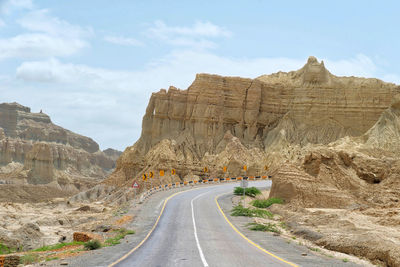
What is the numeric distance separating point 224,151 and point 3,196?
4256 centimetres

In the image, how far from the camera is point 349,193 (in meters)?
34.0

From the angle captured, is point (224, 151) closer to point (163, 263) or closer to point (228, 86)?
point (228, 86)

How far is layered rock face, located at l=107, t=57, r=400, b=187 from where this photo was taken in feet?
273

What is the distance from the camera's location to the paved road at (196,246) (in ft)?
52.3

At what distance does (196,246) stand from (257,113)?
Answer: 70164 millimetres

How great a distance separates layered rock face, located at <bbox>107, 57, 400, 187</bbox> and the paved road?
4760 cm

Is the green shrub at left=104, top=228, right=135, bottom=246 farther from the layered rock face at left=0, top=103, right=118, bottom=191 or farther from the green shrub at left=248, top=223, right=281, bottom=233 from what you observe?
the layered rock face at left=0, top=103, right=118, bottom=191

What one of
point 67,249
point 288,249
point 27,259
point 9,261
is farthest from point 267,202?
point 9,261

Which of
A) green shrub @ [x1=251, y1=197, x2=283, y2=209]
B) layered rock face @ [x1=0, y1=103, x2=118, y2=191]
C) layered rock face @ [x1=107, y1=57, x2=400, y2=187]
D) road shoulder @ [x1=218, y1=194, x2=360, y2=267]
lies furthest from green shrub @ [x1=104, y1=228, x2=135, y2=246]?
layered rock face @ [x1=0, y1=103, x2=118, y2=191]

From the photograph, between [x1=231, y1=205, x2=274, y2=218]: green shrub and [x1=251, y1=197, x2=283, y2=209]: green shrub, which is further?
→ [x1=251, y1=197, x2=283, y2=209]: green shrub

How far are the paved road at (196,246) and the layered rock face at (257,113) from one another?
4760cm

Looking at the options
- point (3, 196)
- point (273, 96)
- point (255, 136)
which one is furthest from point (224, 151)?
point (3, 196)

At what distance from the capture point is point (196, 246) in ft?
65.2

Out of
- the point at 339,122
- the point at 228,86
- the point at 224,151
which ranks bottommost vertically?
the point at 224,151
